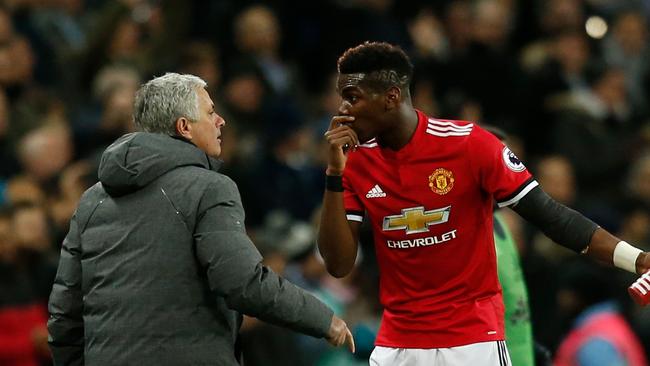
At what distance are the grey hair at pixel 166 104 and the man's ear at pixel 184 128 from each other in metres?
0.01

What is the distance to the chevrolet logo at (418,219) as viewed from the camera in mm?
5879

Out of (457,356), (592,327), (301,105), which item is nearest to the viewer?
(457,356)

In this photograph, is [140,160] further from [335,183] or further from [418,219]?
[418,219]

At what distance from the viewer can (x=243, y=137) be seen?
11023 millimetres

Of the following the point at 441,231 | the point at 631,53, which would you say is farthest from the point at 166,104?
the point at 631,53

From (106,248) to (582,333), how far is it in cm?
361

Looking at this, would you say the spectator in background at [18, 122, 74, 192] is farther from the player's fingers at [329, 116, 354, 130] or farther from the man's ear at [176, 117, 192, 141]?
the player's fingers at [329, 116, 354, 130]

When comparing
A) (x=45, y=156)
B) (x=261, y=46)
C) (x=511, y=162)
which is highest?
(x=511, y=162)

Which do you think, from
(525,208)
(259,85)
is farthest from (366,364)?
(259,85)

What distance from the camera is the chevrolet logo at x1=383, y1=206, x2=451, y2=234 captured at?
5.88 metres

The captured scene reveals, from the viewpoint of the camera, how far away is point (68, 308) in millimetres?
5680

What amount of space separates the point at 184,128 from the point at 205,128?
94 mm

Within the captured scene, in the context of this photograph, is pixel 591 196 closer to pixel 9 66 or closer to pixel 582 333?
pixel 582 333

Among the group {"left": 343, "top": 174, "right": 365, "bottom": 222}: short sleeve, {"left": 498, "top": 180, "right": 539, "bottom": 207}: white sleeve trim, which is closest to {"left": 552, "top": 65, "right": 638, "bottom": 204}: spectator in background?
{"left": 343, "top": 174, "right": 365, "bottom": 222}: short sleeve
